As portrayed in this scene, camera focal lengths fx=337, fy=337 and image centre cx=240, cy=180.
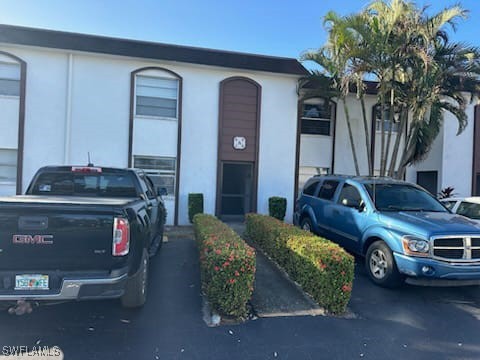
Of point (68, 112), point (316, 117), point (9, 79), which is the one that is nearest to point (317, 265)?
point (68, 112)

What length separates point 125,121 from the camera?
1158 centimetres

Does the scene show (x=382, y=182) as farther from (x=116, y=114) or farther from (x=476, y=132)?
(x=476, y=132)

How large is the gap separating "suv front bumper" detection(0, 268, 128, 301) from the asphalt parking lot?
55cm

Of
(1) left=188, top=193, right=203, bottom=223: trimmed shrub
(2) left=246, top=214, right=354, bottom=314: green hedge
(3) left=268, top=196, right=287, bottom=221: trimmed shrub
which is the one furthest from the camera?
(3) left=268, top=196, right=287, bottom=221: trimmed shrub

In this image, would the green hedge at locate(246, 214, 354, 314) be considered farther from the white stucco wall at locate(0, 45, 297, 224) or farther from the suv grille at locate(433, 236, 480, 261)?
the white stucco wall at locate(0, 45, 297, 224)

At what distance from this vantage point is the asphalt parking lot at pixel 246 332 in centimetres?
358

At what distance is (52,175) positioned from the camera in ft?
18.3

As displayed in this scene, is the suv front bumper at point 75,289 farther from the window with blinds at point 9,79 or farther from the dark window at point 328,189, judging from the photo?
the window with blinds at point 9,79

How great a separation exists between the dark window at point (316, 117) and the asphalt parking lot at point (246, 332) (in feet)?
30.9

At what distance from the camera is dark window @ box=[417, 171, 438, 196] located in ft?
48.7

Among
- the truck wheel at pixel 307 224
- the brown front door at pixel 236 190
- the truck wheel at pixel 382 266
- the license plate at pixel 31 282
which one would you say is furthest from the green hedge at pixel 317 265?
the brown front door at pixel 236 190

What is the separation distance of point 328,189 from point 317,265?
3.75 m

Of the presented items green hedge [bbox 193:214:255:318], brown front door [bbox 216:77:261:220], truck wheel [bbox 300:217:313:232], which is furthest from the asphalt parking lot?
brown front door [bbox 216:77:261:220]

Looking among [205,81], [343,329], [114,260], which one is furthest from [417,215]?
[205,81]
